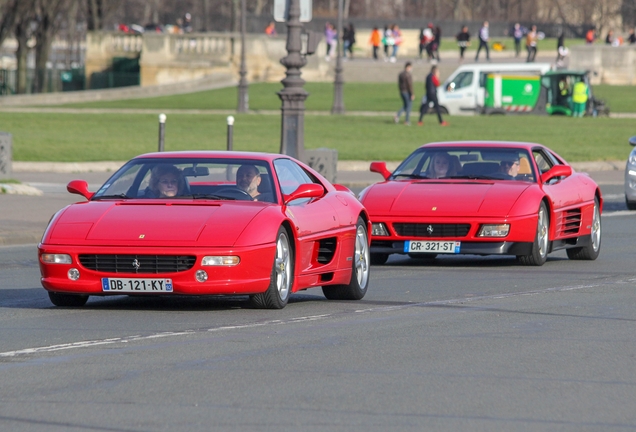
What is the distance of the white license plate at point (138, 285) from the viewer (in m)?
9.85

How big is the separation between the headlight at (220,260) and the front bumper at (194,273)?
2cm

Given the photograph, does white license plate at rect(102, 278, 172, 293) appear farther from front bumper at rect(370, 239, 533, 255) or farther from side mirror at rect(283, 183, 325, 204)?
front bumper at rect(370, 239, 533, 255)

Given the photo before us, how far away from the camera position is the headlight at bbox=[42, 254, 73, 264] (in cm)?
1001

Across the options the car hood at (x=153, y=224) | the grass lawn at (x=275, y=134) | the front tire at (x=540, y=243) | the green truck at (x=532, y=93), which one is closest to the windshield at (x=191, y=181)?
the car hood at (x=153, y=224)

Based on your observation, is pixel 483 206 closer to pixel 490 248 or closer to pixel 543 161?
pixel 490 248

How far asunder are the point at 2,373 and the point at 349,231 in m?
4.36

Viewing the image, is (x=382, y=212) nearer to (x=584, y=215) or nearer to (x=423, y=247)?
(x=423, y=247)

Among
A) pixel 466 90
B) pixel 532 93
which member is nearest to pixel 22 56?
pixel 466 90

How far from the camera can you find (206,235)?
9.91 m

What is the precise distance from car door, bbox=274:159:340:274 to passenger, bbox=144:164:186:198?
757mm

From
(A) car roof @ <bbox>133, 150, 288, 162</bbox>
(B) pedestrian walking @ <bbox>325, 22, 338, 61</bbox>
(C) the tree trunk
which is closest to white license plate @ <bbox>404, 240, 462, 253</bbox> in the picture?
(A) car roof @ <bbox>133, 150, 288, 162</bbox>

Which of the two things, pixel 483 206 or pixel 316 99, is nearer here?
pixel 483 206

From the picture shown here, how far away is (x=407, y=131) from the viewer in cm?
4019

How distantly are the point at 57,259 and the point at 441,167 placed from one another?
603 centimetres
